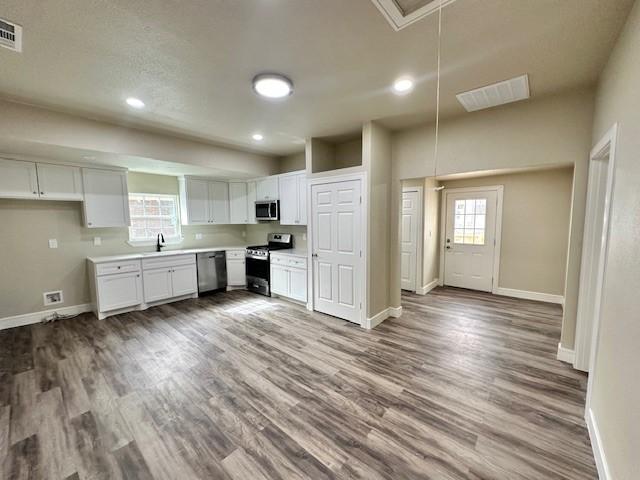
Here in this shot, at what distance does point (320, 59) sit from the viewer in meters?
2.04

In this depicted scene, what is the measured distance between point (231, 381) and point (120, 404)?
2.91 feet

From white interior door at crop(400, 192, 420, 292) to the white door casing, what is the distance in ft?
3.14

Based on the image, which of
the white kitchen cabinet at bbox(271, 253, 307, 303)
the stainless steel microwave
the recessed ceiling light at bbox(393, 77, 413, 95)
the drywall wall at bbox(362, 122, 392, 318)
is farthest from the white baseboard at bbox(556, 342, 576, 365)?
the stainless steel microwave

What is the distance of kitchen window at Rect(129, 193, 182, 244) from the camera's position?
15.8 feet

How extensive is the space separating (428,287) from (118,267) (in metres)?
5.64

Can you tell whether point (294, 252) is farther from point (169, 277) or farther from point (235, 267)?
point (169, 277)

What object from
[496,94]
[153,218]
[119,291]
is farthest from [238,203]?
[496,94]

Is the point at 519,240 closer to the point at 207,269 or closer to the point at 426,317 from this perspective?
the point at 426,317

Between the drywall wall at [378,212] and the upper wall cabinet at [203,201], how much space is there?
3.48 metres

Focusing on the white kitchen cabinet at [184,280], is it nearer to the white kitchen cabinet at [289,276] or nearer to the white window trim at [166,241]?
the white window trim at [166,241]

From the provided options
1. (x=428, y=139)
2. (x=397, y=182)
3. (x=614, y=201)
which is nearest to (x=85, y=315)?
(x=397, y=182)

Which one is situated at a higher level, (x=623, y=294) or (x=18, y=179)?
(x=18, y=179)

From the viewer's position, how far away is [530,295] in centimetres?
477

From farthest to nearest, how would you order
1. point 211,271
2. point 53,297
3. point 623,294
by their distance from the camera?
point 211,271 → point 53,297 → point 623,294
